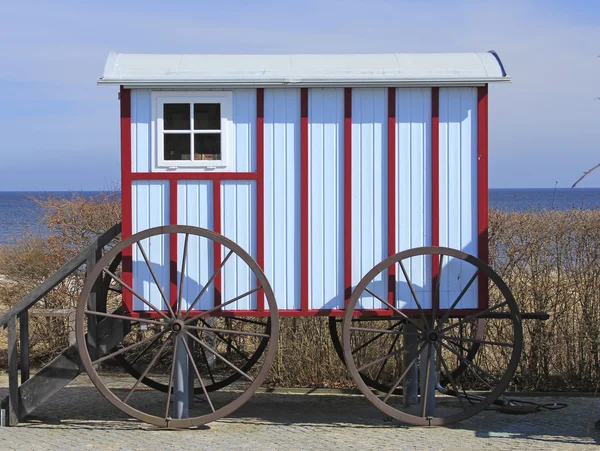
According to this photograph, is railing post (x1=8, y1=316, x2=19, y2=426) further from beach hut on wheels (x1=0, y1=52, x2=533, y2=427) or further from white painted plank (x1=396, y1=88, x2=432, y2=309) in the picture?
white painted plank (x1=396, y1=88, x2=432, y2=309)

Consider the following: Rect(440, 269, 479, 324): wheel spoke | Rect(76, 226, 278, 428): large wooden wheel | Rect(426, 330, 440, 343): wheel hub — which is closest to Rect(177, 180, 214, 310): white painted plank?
Rect(76, 226, 278, 428): large wooden wheel

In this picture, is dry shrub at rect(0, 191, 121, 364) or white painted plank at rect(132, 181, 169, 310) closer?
white painted plank at rect(132, 181, 169, 310)

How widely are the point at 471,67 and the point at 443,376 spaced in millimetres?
3774

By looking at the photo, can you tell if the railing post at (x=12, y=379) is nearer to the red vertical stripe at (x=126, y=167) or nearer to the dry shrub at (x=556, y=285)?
the red vertical stripe at (x=126, y=167)

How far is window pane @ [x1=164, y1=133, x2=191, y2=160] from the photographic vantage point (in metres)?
7.80

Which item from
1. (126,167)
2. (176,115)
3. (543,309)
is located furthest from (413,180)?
(543,309)

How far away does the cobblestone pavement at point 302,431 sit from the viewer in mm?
7148

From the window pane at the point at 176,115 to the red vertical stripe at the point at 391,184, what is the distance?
1849 millimetres

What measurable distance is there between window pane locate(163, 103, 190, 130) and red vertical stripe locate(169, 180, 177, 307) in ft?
1.70

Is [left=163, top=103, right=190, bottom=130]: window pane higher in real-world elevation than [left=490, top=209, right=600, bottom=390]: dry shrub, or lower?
higher

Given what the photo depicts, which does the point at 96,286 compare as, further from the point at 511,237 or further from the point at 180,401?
the point at 511,237

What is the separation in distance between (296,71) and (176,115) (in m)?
1.17

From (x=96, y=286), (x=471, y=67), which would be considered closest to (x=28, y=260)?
(x=96, y=286)

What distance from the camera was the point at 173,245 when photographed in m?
7.78
